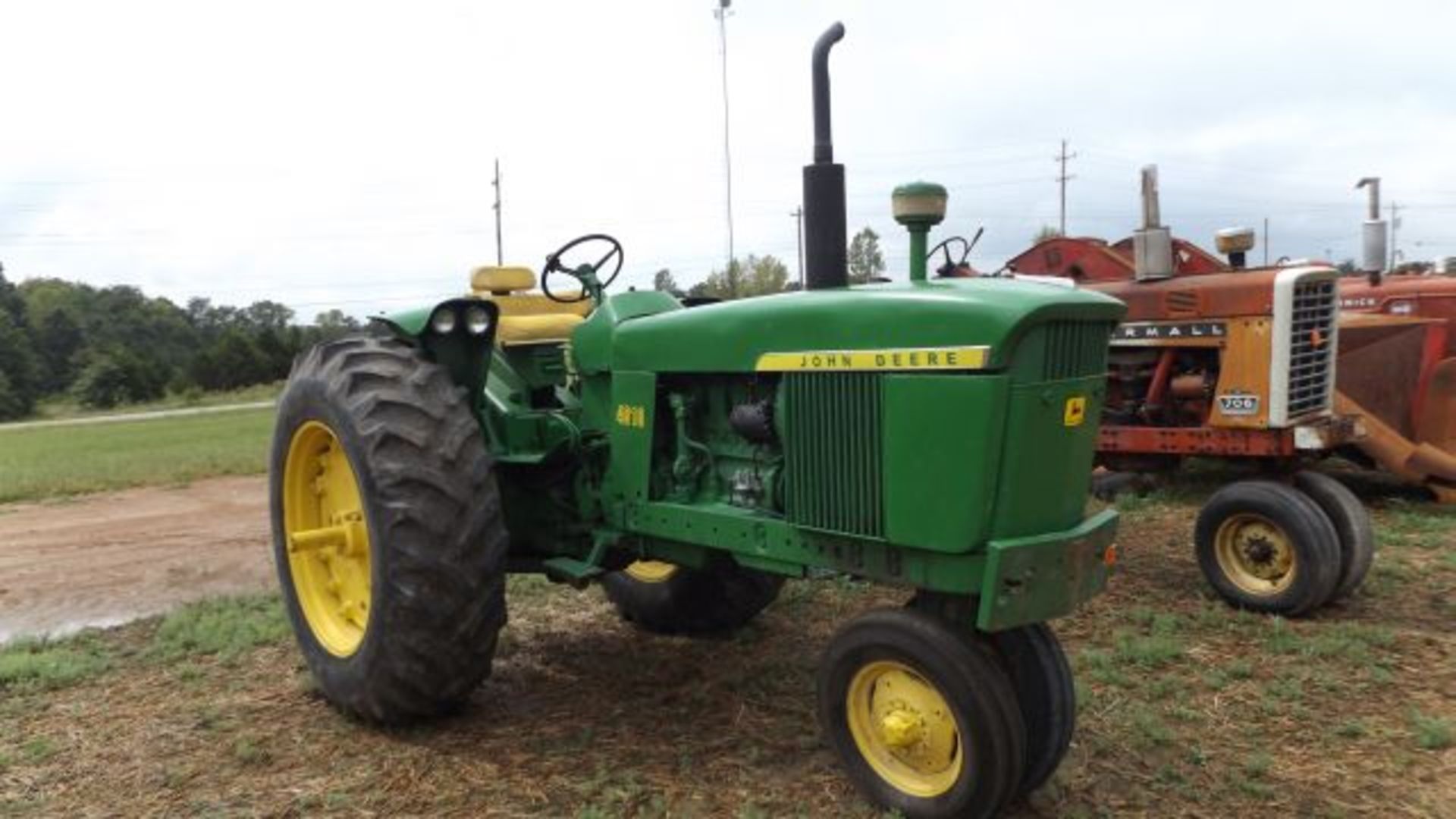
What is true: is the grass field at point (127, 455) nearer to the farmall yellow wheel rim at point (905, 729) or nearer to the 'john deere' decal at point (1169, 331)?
the 'john deere' decal at point (1169, 331)

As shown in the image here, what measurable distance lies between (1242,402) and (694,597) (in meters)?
3.49

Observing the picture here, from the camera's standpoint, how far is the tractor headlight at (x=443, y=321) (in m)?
3.97

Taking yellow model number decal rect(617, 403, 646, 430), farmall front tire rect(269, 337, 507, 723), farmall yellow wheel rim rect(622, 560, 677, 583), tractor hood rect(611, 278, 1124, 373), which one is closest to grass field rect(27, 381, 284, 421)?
farmall yellow wheel rim rect(622, 560, 677, 583)

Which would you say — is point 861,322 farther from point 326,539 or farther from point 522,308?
point 522,308

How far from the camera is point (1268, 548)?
214 inches

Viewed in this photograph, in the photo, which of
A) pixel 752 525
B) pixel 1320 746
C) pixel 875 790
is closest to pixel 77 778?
pixel 752 525

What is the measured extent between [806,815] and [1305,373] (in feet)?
15.4

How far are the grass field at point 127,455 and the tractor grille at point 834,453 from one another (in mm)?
6444

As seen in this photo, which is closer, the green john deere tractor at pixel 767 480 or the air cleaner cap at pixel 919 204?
the green john deere tractor at pixel 767 480

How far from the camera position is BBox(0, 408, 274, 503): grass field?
42.8 ft

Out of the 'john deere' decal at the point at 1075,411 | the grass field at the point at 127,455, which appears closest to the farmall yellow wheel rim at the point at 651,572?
the 'john deere' decal at the point at 1075,411

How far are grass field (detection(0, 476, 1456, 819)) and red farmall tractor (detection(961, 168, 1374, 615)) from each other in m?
0.29

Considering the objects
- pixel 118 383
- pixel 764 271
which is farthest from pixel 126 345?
pixel 764 271

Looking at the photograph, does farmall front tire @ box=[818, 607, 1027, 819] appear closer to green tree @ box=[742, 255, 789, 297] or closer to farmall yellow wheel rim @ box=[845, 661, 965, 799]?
farmall yellow wheel rim @ box=[845, 661, 965, 799]
